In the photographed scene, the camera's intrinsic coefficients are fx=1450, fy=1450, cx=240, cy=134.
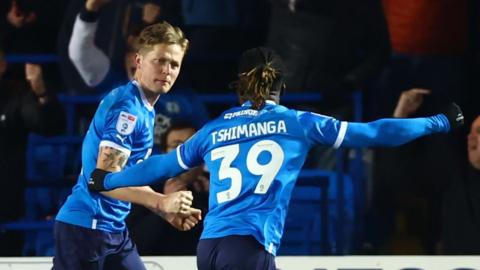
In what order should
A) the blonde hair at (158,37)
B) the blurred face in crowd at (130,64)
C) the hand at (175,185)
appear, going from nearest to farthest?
the blonde hair at (158,37)
the hand at (175,185)
the blurred face in crowd at (130,64)

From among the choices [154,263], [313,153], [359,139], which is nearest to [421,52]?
[313,153]

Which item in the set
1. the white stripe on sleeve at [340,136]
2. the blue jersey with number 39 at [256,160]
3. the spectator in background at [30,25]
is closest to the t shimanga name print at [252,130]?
the blue jersey with number 39 at [256,160]

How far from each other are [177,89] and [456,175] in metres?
1.86

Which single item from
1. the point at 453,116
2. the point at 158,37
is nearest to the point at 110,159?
the point at 158,37

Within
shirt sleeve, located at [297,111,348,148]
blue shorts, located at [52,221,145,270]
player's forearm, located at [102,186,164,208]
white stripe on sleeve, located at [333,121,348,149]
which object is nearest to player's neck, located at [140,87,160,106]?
player's forearm, located at [102,186,164,208]

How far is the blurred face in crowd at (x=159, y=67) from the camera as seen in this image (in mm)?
6953

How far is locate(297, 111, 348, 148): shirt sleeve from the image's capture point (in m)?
6.21

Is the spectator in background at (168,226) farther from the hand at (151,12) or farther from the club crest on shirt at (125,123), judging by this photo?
the club crest on shirt at (125,123)

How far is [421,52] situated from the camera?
931 centimetres

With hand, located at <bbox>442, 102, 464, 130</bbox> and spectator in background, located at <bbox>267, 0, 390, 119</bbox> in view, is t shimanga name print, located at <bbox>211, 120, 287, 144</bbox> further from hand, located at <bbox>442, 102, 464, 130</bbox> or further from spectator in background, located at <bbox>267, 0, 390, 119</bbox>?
spectator in background, located at <bbox>267, 0, 390, 119</bbox>

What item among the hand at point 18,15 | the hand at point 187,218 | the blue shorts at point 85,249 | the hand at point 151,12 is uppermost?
the hand at point 151,12

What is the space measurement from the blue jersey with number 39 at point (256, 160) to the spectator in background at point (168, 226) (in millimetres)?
2583

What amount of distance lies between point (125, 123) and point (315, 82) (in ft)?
9.18

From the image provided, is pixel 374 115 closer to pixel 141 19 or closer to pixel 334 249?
pixel 334 249
